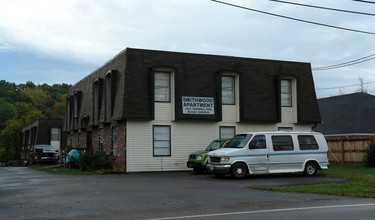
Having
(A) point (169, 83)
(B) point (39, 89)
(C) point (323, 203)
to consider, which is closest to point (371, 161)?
(A) point (169, 83)

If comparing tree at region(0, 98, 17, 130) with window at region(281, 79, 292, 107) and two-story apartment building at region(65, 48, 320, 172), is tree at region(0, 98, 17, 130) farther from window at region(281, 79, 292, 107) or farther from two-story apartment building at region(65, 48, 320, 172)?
window at region(281, 79, 292, 107)

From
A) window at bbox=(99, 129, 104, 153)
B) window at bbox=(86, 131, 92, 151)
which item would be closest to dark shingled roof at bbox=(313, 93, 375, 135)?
window at bbox=(99, 129, 104, 153)

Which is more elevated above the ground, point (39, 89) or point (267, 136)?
point (39, 89)

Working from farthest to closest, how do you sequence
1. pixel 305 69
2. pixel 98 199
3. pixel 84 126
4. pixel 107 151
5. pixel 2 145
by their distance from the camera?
pixel 2 145, pixel 84 126, pixel 305 69, pixel 107 151, pixel 98 199

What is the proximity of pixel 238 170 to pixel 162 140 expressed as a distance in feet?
25.8

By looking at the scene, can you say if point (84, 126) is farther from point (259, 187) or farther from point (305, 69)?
point (259, 187)

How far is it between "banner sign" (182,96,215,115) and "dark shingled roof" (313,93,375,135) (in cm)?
1159

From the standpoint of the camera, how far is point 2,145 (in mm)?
75750

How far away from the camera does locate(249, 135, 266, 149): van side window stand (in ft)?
60.3

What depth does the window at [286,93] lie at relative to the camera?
28.7 meters

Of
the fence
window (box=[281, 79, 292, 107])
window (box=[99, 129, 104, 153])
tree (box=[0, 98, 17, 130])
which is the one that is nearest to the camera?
the fence

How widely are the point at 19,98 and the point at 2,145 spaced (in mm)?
40076

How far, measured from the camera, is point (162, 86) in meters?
25.2

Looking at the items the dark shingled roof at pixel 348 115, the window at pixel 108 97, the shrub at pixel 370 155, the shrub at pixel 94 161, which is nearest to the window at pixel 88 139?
the window at pixel 108 97
